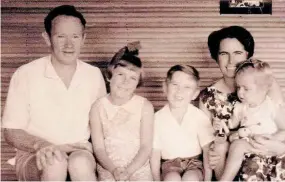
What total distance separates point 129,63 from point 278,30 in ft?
2.11

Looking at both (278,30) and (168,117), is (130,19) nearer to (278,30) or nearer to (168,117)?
A: (168,117)

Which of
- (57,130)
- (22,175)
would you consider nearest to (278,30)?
(57,130)

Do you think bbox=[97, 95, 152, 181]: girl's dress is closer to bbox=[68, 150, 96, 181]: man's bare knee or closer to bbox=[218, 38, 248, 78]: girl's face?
bbox=[68, 150, 96, 181]: man's bare knee

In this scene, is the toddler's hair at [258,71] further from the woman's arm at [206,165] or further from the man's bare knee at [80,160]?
the man's bare knee at [80,160]

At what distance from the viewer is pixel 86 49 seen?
175 centimetres

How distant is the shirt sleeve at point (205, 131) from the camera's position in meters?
1.46

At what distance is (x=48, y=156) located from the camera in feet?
4.18

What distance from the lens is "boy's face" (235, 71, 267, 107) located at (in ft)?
4.59

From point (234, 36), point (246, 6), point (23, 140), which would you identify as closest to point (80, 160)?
point (23, 140)

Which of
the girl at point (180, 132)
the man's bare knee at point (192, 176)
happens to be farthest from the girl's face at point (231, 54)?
the man's bare knee at point (192, 176)

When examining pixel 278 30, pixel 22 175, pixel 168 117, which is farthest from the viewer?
pixel 278 30

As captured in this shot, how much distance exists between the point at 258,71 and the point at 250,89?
0.06 meters

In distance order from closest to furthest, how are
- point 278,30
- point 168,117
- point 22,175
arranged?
point 22,175 < point 168,117 < point 278,30

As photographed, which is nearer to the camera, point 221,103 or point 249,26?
point 221,103
